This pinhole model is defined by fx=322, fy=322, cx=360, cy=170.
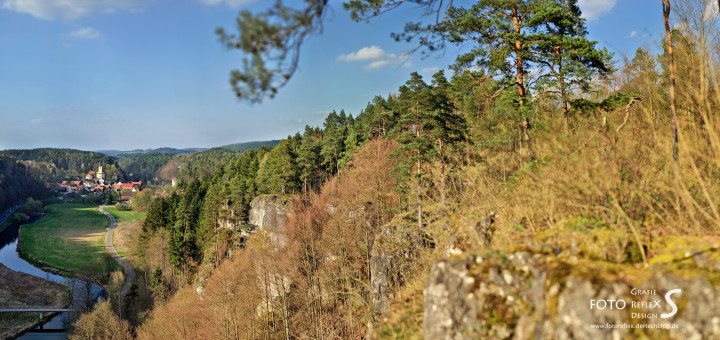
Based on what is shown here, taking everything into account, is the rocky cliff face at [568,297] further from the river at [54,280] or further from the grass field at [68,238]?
the grass field at [68,238]

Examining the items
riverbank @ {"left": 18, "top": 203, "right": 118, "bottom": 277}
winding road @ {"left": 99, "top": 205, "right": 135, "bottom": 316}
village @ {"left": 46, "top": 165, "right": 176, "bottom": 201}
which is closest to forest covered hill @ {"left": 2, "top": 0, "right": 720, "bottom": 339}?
winding road @ {"left": 99, "top": 205, "right": 135, "bottom": 316}

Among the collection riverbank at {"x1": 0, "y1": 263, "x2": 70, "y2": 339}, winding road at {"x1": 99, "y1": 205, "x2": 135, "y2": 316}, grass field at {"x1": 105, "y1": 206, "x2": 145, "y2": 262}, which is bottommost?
riverbank at {"x1": 0, "y1": 263, "x2": 70, "y2": 339}

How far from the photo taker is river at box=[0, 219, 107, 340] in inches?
1558

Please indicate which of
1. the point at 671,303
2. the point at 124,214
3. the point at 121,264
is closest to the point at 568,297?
the point at 671,303

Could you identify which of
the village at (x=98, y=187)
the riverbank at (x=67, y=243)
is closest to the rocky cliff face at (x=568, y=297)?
the riverbank at (x=67, y=243)

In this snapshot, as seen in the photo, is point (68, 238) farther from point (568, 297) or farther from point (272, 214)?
point (568, 297)

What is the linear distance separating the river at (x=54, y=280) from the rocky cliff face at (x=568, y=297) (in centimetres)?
5217

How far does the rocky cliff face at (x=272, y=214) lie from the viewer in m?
33.2

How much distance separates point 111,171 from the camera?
181625 mm

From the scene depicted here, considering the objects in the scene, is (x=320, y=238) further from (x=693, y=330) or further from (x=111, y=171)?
(x=111, y=171)

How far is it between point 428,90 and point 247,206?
105 feet

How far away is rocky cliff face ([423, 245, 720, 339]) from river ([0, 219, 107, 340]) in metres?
52.2

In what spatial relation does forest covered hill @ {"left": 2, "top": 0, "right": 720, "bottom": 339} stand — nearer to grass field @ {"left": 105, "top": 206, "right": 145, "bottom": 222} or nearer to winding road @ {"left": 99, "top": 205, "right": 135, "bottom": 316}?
winding road @ {"left": 99, "top": 205, "right": 135, "bottom": 316}

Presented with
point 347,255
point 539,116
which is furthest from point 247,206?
point 539,116
